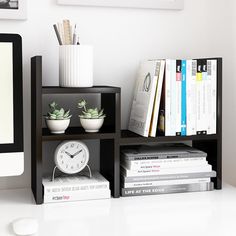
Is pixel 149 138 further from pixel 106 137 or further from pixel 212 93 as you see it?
pixel 212 93

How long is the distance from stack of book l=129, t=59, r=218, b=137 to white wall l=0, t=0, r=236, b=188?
0.53ft

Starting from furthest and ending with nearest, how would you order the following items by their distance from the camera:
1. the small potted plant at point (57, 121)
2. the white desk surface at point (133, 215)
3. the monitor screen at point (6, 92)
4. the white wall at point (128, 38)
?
the white wall at point (128, 38), the small potted plant at point (57, 121), the monitor screen at point (6, 92), the white desk surface at point (133, 215)

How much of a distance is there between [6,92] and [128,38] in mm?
543

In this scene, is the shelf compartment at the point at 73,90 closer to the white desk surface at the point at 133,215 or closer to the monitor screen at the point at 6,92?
the monitor screen at the point at 6,92

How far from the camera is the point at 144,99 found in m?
1.60

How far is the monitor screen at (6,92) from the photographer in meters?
1.38

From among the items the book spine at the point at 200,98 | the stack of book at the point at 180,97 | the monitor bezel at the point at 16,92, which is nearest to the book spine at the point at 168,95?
the stack of book at the point at 180,97

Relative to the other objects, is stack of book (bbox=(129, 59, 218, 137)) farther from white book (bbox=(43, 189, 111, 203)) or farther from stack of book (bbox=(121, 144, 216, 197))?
white book (bbox=(43, 189, 111, 203))

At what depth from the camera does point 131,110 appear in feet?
5.65

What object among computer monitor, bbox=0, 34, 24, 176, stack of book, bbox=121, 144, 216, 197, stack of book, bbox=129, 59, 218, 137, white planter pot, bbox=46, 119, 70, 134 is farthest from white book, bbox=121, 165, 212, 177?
computer monitor, bbox=0, 34, 24, 176

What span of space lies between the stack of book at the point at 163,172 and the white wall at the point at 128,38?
0.77 feet

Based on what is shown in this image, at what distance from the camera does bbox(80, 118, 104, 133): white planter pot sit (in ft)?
4.99

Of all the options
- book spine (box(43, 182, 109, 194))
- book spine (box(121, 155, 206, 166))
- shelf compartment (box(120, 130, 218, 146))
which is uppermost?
shelf compartment (box(120, 130, 218, 146))

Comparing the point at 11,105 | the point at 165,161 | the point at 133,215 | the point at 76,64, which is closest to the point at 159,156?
the point at 165,161
